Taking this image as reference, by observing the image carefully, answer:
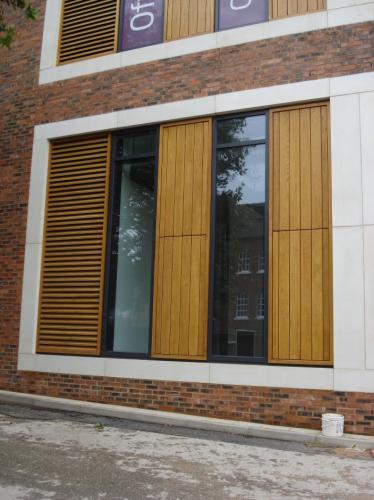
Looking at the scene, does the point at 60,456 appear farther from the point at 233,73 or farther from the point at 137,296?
the point at 233,73

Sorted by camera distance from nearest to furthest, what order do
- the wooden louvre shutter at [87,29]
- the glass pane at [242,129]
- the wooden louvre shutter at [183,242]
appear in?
the wooden louvre shutter at [183,242], the glass pane at [242,129], the wooden louvre shutter at [87,29]

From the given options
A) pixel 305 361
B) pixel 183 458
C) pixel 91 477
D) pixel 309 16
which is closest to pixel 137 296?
pixel 305 361

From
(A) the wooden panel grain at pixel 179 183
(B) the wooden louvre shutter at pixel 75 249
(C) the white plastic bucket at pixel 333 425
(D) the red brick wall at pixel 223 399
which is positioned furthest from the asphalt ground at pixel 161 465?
(A) the wooden panel grain at pixel 179 183

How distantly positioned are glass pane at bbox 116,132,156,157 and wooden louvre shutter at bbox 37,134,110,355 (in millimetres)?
252

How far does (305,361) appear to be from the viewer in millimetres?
8375

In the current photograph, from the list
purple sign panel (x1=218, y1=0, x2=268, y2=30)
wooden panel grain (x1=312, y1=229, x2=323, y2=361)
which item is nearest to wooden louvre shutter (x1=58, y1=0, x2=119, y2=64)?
purple sign panel (x1=218, y1=0, x2=268, y2=30)

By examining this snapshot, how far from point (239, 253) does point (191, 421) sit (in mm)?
2633

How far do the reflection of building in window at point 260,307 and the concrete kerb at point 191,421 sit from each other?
5.14 feet

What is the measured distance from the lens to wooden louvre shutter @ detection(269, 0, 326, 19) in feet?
30.4

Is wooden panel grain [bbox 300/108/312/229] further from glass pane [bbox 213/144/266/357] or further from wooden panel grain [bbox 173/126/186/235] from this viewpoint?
wooden panel grain [bbox 173/126/186/235]

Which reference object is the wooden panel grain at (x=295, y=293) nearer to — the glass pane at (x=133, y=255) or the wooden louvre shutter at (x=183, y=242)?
the wooden louvre shutter at (x=183, y=242)

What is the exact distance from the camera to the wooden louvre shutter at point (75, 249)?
33.2 ft

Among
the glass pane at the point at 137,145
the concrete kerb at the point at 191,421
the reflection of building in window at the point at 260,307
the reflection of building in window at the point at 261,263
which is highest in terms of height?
the glass pane at the point at 137,145

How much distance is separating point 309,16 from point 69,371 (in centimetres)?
696
